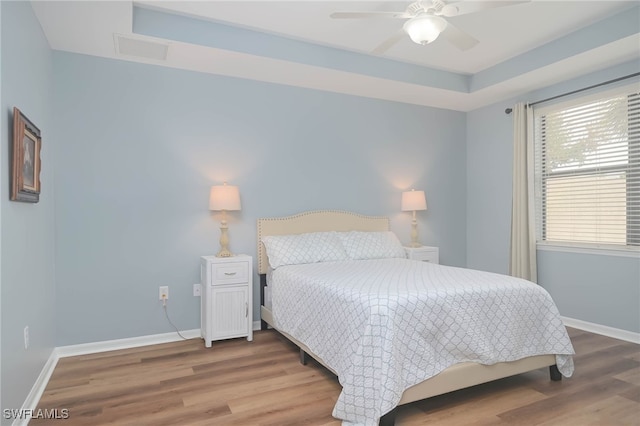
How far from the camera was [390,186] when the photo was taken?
4.54 meters

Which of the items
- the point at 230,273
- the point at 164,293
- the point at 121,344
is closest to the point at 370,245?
the point at 230,273

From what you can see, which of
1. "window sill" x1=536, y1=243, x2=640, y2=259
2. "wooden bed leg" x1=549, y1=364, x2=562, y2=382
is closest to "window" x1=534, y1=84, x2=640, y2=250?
"window sill" x1=536, y1=243, x2=640, y2=259

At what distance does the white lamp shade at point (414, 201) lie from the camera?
4.34 metres

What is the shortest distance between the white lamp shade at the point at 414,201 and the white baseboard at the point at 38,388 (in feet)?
11.4

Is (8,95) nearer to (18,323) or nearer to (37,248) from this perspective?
(37,248)

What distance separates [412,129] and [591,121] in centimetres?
176

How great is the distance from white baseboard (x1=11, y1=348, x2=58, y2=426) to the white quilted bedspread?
1592 millimetres

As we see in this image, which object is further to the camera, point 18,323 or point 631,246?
point 631,246

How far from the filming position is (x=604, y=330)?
3.54m

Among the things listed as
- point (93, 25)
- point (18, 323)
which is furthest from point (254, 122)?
point (18, 323)

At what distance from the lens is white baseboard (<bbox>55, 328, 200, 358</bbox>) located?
3.06 m

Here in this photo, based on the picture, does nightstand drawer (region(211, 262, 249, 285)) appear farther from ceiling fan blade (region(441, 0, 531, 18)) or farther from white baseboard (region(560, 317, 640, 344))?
white baseboard (region(560, 317, 640, 344))

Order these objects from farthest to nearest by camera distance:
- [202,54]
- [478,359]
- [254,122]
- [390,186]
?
[390,186], [254,122], [202,54], [478,359]

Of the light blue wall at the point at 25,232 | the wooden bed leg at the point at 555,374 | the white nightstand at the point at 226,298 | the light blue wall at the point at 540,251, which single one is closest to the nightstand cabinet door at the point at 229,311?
the white nightstand at the point at 226,298
